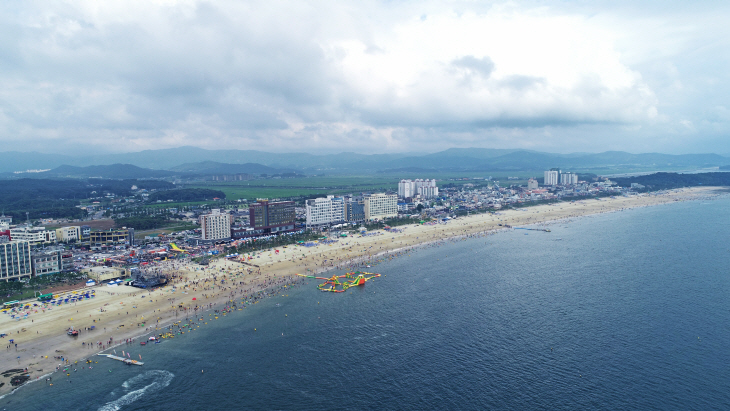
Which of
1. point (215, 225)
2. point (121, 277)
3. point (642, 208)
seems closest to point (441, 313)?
point (121, 277)

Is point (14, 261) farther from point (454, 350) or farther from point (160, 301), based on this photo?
point (454, 350)

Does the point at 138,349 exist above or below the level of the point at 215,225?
below

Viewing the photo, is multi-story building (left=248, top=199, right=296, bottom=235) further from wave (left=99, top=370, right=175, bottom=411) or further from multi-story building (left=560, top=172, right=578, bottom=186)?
multi-story building (left=560, top=172, right=578, bottom=186)

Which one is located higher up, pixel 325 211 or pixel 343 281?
pixel 325 211

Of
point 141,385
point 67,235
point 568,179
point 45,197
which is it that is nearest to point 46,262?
point 67,235

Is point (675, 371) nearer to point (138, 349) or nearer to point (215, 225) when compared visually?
point (138, 349)
